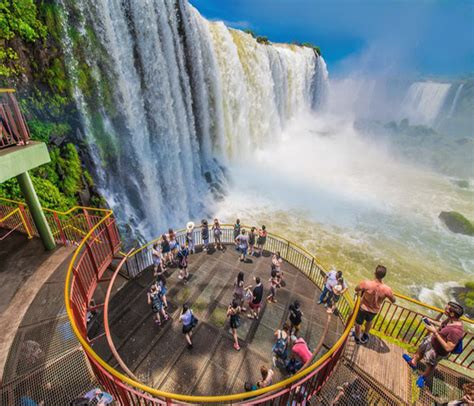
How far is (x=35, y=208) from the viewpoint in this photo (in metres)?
7.71

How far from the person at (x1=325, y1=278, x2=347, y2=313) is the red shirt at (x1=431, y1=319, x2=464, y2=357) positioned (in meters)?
2.60

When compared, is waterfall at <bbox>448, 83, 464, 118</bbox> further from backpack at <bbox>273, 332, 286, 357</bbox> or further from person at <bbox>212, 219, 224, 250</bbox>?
backpack at <bbox>273, 332, 286, 357</bbox>

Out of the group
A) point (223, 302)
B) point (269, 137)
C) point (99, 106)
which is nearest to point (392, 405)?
point (223, 302)

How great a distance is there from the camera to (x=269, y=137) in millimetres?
37812

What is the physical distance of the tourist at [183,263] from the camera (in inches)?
348

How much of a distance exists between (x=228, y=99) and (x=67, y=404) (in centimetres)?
2743

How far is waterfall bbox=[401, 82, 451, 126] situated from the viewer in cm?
6531

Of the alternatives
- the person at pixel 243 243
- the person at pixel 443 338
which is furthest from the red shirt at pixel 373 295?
the person at pixel 243 243

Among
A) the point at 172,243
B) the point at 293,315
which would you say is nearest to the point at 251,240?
the point at 172,243

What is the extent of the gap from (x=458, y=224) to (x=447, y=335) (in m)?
28.4

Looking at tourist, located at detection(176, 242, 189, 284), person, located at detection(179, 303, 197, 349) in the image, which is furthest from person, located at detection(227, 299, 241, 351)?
tourist, located at detection(176, 242, 189, 284)

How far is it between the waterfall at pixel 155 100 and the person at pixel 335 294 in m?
14.0

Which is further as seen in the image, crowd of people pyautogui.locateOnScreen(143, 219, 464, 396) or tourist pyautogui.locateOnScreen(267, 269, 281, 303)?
tourist pyautogui.locateOnScreen(267, 269, 281, 303)

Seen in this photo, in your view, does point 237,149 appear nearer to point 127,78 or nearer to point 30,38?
point 127,78
